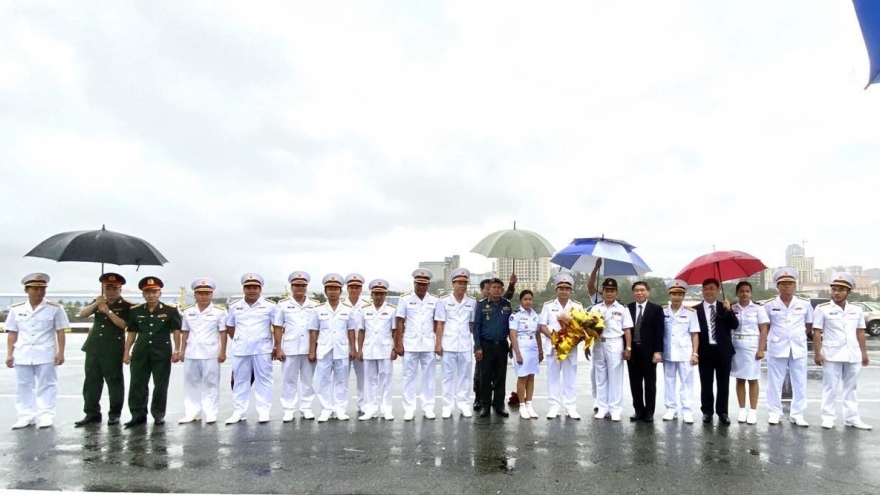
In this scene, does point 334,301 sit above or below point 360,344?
above

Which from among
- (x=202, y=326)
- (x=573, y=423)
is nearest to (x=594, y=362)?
(x=573, y=423)

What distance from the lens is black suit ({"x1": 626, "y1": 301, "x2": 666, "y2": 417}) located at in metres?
6.52

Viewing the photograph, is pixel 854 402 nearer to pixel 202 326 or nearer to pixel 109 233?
pixel 202 326

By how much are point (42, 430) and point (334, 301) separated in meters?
3.59

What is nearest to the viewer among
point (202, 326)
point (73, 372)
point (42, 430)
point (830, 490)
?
point (830, 490)

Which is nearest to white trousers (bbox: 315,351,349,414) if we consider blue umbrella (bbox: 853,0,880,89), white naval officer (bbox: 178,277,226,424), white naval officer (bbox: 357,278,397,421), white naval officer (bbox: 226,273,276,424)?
white naval officer (bbox: 357,278,397,421)

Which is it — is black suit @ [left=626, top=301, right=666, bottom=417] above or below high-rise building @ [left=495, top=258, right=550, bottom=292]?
below

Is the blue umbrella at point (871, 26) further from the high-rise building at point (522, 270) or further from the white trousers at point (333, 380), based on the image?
the white trousers at point (333, 380)

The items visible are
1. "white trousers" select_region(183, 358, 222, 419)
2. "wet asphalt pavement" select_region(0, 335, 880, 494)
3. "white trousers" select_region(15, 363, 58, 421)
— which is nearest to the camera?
"wet asphalt pavement" select_region(0, 335, 880, 494)

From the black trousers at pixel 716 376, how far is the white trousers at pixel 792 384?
531mm

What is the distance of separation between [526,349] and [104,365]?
5274 mm

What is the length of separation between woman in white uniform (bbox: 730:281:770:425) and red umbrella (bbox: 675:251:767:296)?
1.02 ft

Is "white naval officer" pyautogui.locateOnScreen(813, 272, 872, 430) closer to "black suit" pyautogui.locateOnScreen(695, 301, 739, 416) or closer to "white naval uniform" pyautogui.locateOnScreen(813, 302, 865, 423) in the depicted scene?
"white naval uniform" pyautogui.locateOnScreen(813, 302, 865, 423)

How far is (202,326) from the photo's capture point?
6715 millimetres
